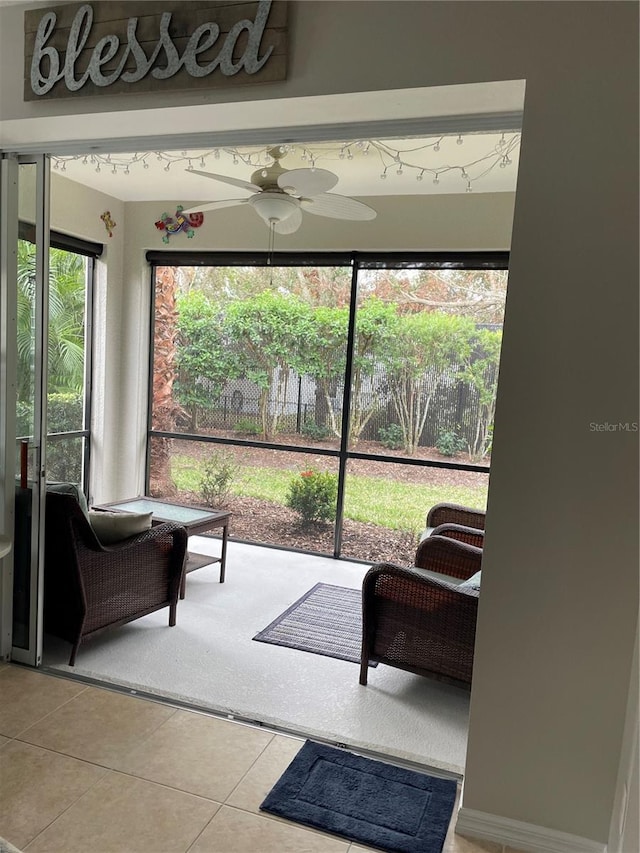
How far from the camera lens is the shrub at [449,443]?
486 centimetres

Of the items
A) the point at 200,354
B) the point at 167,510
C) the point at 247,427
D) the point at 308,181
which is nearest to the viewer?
the point at 308,181

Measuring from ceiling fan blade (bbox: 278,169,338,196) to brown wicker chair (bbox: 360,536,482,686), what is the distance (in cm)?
182

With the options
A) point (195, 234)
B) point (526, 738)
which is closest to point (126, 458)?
point (195, 234)

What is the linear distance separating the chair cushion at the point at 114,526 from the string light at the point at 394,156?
76.1 inches

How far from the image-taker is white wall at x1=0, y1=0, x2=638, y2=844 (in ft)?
6.14

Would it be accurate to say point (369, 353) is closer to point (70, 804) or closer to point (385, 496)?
point (385, 496)

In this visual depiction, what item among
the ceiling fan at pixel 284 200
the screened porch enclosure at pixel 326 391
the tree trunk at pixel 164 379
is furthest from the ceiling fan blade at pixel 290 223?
the tree trunk at pixel 164 379

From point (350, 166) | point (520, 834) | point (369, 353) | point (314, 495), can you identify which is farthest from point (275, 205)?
point (520, 834)

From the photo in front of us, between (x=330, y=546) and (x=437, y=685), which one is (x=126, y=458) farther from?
(x=437, y=685)

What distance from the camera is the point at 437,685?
3.16 m

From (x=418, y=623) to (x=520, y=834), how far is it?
0.96 m

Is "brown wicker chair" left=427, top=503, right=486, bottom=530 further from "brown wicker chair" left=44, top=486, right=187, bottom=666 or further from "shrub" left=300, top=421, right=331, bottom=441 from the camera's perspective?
"brown wicker chair" left=44, top=486, right=187, bottom=666

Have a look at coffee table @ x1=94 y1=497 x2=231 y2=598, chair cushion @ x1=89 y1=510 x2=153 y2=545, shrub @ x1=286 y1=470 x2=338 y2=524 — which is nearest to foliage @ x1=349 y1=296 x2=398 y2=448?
shrub @ x1=286 y1=470 x2=338 y2=524

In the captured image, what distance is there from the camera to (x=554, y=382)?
1.97m
